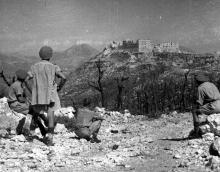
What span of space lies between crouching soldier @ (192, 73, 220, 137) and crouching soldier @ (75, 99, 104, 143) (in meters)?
2.58

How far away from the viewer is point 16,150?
775 centimetres

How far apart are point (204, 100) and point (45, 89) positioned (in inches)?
157

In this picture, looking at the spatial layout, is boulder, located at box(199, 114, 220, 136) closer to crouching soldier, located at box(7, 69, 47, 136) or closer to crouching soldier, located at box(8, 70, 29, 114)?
crouching soldier, located at box(7, 69, 47, 136)

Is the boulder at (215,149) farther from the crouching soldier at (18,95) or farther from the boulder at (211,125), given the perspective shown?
the crouching soldier at (18,95)

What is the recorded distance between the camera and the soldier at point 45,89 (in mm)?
8414

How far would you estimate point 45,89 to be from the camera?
8461 millimetres

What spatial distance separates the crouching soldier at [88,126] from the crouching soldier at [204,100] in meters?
2.58

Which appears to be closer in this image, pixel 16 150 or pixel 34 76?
pixel 16 150

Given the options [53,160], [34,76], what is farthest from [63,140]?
[53,160]

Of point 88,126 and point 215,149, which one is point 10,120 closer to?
point 88,126

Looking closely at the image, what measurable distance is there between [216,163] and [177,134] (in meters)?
5.32

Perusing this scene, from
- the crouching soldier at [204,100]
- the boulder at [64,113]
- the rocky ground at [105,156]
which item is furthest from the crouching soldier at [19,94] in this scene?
the crouching soldier at [204,100]

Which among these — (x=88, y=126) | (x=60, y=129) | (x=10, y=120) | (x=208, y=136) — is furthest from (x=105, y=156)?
(x=60, y=129)

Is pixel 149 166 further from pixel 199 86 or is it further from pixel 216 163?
pixel 199 86
